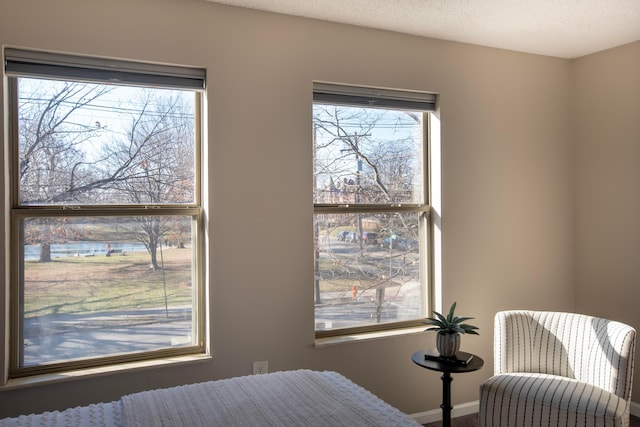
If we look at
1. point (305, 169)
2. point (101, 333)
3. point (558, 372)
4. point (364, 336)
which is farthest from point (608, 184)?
point (101, 333)

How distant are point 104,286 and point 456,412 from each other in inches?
95.2

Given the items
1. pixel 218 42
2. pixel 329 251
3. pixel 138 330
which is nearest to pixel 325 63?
pixel 218 42

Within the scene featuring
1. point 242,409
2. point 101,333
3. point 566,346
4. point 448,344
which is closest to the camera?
point 242,409

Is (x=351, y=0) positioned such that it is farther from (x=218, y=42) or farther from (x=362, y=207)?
(x=362, y=207)

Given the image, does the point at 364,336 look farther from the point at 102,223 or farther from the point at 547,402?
the point at 102,223

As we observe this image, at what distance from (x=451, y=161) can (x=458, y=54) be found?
74 centimetres

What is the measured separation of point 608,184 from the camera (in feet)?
12.2

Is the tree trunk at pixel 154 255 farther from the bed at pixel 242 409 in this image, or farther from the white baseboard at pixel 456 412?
the white baseboard at pixel 456 412

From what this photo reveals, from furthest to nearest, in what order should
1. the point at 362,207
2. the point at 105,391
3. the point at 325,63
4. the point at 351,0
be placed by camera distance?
the point at 362,207, the point at 325,63, the point at 351,0, the point at 105,391

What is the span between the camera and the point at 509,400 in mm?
2701

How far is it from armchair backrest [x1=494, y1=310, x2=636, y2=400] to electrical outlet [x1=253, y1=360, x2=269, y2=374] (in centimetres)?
138

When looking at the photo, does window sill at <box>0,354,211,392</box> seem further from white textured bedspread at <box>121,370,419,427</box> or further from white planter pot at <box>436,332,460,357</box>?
white planter pot at <box>436,332,460,357</box>

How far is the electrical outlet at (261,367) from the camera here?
2887mm

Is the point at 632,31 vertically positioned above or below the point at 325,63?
above
